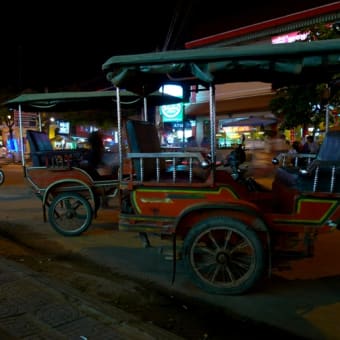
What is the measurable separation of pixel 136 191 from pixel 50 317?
1.51m

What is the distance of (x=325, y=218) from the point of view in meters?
3.69

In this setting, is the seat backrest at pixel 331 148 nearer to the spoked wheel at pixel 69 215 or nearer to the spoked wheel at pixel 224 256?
the spoked wheel at pixel 224 256

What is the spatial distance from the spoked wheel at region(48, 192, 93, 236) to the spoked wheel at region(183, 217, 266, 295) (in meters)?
2.89

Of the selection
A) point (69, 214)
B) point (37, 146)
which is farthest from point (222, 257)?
point (37, 146)

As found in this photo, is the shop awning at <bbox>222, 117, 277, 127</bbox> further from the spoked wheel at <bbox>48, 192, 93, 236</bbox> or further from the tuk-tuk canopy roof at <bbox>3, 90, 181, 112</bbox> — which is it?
the spoked wheel at <bbox>48, 192, 93, 236</bbox>

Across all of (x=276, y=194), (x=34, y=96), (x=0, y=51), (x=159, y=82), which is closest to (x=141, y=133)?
(x=159, y=82)

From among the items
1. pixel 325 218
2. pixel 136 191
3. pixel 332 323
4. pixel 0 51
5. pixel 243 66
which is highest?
pixel 0 51

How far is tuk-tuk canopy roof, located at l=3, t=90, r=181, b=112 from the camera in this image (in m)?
6.81

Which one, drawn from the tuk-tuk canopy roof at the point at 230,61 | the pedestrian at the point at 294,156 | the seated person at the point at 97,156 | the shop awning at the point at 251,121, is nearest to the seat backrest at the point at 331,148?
the pedestrian at the point at 294,156

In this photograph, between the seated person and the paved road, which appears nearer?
the paved road

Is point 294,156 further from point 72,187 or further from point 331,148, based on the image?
point 72,187

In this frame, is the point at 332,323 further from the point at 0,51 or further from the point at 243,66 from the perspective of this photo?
the point at 0,51

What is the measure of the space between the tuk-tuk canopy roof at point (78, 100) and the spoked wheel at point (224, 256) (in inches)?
136

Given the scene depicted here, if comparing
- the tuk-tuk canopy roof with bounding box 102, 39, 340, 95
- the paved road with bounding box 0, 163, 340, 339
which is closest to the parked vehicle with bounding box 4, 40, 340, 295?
the tuk-tuk canopy roof with bounding box 102, 39, 340, 95
